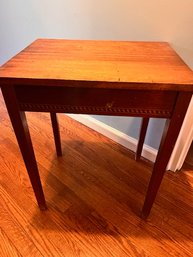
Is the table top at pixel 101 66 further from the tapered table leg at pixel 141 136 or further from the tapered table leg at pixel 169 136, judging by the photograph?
the tapered table leg at pixel 141 136

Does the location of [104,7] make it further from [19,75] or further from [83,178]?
[83,178]

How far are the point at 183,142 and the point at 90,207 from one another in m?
0.55

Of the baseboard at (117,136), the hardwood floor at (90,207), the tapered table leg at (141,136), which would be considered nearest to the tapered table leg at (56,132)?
the hardwood floor at (90,207)

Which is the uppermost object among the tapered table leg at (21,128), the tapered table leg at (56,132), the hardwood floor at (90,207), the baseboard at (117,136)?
the tapered table leg at (21,128)

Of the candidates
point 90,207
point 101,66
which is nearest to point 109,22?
point 101,66

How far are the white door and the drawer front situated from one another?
0.38m

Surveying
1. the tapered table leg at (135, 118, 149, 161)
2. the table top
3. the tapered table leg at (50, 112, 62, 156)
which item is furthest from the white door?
the tapered table leg at (50, 112, 62, 156)

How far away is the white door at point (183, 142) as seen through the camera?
90 cm

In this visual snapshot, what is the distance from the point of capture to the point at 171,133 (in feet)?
1.97

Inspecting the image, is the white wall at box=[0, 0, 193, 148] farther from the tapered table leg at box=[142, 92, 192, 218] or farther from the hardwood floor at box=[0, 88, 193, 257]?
the tapered table leg at box=[142, 92, 192, 218]

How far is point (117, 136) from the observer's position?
1.27 m

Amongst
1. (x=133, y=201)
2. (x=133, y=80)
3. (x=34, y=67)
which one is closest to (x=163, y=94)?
(x=133, y=80)

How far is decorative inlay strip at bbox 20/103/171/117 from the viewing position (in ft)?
1.89

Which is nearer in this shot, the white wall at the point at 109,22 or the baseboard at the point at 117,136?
the white wall at the point at 109,22
